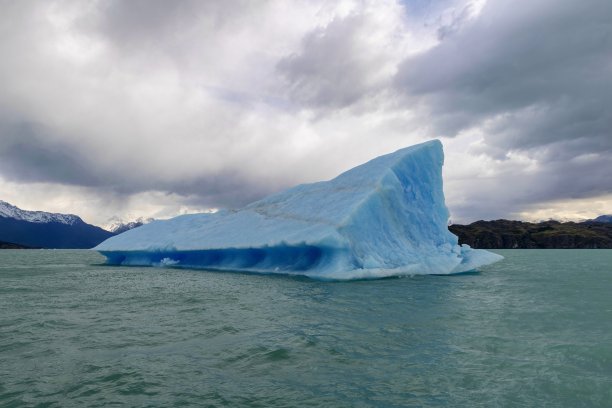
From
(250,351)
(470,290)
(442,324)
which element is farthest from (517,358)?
(470,290)

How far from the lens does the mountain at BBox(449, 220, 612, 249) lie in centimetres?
10356

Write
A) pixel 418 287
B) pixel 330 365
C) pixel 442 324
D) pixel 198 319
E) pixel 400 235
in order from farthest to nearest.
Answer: pixel 400 235, pixel 418 287, pixel 198 319, pixel 442 324, pixel 330 365

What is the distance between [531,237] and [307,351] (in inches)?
4602

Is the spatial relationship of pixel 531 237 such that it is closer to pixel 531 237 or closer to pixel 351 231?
pixel 531 237

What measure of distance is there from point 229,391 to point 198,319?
4045mm

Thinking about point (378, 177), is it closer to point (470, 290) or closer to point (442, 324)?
point (470, 290)

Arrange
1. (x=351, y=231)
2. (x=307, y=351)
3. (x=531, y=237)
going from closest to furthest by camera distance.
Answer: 1. (x=307, y=351)
2. (x=351, y=231)
3. (x=531, y=237)

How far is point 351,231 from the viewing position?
15688 mm

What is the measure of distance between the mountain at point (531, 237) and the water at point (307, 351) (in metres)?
97.3

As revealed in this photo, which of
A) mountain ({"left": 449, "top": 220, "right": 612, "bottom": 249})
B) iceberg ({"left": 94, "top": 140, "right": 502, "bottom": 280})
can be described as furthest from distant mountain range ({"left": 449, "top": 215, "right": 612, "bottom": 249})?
iceberg ({"left": 94, "top": 140, "right": 502, "bottom": 280})

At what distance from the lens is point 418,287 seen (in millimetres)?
13500

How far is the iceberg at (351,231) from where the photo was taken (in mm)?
15419

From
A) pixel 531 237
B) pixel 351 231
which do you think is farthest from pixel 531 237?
pixel 351 231

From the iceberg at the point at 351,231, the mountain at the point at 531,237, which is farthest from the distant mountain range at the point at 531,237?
the iceberg at the point at 351,231
